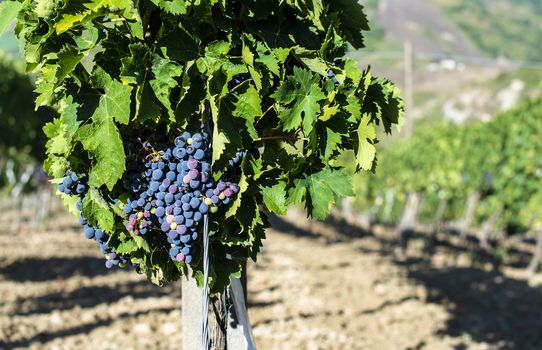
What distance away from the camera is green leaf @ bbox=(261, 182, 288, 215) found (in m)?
2.10

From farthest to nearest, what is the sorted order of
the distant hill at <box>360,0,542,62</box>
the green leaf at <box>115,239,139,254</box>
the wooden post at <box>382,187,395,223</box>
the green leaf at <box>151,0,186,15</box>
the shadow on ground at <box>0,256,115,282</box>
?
1. the distant hill at <box>360,0,542,62</box>
2. the wooden post at <box>382,187,395,223</box>
3. the shadow on ground at <box>0,256,115,282</box>
4. the green leaf at <box>115,239,139,254</box>
5. the green leaf at <box>151,0,186,15</box>

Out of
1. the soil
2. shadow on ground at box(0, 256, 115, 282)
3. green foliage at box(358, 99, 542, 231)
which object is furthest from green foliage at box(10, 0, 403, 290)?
green foliage at box(358, 99, 542, 231)

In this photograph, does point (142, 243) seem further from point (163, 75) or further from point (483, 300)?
point (483, 300)

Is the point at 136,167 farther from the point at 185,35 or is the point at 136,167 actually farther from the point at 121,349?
the point at 121,349

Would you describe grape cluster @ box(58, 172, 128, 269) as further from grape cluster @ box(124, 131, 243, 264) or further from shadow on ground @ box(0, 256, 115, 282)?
shadow on ground @ box(0, 256, 115, 282)

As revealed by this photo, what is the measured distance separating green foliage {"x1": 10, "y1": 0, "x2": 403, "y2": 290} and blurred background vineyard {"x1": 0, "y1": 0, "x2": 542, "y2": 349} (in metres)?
0.29

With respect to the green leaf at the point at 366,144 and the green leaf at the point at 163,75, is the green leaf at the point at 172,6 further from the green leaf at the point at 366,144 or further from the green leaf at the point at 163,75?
the green leaf at the point at 366,144

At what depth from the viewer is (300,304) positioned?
7.69 metres

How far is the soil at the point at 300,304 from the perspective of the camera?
6.20m

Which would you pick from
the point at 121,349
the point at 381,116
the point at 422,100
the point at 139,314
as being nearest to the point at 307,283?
the point at 139,314

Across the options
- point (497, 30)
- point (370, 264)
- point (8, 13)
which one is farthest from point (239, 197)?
point (497, 30)

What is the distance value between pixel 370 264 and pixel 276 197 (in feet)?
32.1

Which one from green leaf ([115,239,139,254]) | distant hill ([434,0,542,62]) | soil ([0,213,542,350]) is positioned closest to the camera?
green leaf ([115,239,139,254])


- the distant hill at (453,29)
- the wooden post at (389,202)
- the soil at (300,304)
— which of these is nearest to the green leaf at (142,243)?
the soil at (300,304)
